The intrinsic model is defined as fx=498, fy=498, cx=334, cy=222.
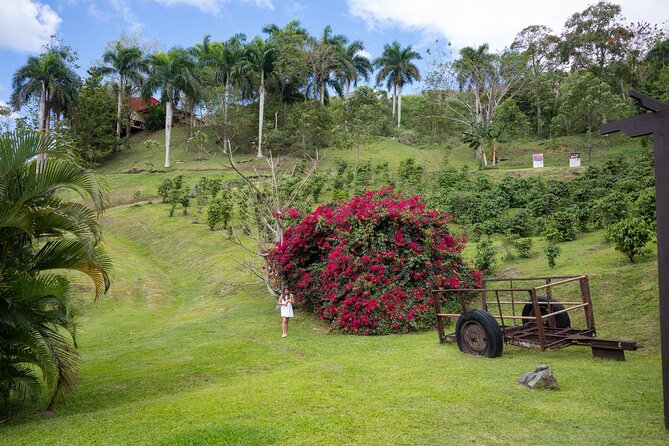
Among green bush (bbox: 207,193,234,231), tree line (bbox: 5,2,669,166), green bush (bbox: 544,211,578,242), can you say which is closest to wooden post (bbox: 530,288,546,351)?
green bush (bbox: 544,211,578,242)

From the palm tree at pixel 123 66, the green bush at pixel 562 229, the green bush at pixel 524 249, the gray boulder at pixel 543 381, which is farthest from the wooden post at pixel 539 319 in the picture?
the palm tree at pixel 123 66

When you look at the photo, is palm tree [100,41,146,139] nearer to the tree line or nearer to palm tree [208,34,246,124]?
the tree line

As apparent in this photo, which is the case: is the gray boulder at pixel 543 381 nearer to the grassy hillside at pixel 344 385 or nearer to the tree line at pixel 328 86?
the grassy hillside at pixel 344 385

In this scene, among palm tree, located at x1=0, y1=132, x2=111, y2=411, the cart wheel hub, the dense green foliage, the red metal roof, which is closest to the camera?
palm tree, located at x1=0, y1=132, x2=111, y2=411

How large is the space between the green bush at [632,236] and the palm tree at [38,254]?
1193 cm

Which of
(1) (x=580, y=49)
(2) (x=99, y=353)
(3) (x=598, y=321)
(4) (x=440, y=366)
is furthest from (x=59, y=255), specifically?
(1) (x=580, y=49)

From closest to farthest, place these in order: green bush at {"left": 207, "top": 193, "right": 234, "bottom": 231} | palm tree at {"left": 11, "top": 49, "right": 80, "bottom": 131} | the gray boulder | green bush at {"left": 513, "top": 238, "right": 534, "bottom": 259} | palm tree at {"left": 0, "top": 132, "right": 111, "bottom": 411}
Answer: the gray boulder → palm tree at {"left": 0, "top": 132, "right": 111, "bottom": 411} → green bush at {"left": 513, "top": 238, "right": 534, "bottom": 259} → green bush at {"left": 207, "top": 193, "right": 234, "bottom": 231} → palm tree at {"left": 11, "top": 49, "right": 80, "bottom": 131}

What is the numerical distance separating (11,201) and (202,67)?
54.9 metres

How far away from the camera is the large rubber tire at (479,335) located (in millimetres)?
8703

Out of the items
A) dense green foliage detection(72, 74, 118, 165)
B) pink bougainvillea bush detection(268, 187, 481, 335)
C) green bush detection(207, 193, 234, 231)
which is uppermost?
dense green foliage detection(72, 74, 118, 165)

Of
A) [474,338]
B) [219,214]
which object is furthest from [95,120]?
[474,338]

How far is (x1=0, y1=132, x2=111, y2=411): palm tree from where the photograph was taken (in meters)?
7.14

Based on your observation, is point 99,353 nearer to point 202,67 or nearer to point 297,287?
point 297,287

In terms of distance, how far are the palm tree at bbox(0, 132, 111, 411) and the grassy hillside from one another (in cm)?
85
